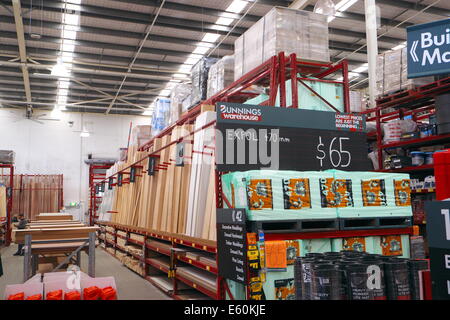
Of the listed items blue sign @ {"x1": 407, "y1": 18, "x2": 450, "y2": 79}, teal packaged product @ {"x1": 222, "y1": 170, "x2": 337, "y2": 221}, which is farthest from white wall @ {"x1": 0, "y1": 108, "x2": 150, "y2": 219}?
blue sign @ {"x1": 407, "y1": 18, "x2": 450, "y2": 79}

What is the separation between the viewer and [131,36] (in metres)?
13.3

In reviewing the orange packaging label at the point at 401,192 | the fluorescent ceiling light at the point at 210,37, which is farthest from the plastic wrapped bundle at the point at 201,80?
the fluorescent ceiling light at the point at 210,37

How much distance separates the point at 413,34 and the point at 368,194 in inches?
86.4

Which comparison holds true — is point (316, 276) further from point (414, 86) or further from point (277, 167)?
point (414, 86)

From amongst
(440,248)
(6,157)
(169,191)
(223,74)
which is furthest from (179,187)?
(6,157)

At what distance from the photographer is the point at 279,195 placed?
4.16 m

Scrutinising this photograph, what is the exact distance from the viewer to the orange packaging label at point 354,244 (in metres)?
4.39

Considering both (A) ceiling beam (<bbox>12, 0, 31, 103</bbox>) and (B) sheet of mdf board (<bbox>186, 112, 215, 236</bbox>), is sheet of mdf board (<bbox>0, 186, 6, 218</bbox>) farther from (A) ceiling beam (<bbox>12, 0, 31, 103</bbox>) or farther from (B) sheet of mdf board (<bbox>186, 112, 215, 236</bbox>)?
(B) sheet of mdf board (<bbox>186, 112, 215, 236</bbox>)

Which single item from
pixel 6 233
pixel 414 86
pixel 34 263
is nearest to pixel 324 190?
pixel 414 86

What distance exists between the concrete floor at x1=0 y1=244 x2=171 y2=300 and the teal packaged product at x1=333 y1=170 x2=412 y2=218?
406 cm

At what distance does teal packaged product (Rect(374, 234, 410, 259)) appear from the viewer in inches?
179

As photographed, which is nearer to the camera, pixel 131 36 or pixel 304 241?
pixel 304 241

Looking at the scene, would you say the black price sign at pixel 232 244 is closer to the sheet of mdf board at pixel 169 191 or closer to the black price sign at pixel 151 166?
the sheet of mdf board at pixel 169 191

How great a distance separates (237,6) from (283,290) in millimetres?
9185
